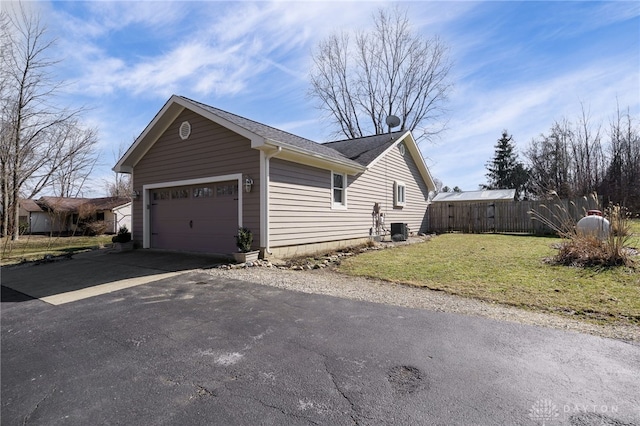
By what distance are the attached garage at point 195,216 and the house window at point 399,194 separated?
8.12 metres

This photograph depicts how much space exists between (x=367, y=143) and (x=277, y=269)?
968 cm

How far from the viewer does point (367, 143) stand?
15469 millimetres

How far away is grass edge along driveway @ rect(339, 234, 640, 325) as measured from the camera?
176 inches

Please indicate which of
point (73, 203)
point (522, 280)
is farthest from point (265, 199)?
point (73, 203)

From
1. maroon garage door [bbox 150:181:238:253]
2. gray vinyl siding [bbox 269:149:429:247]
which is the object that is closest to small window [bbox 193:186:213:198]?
maroon garage door [bbox 150:181:238:253]

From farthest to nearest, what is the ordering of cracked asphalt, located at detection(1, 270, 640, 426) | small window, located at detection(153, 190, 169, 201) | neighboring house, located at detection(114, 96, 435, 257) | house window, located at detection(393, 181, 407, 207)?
house window, located at detection(393, 181, 407, 207), small window, located at detection(153, 190, 169, 201), neighboring house, located at detection(114, 96, 435, 257), cracked asphalt, located at detection(1, 270, 640, 426)

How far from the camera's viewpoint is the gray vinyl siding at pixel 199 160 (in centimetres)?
855

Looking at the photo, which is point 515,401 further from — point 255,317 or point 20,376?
point 20,376

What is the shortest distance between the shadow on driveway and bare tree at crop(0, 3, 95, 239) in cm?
1211

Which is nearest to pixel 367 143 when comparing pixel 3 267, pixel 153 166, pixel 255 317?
pixel 153 166

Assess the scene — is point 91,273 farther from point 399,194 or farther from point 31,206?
point 31,206

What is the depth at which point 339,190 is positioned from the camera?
449 inches

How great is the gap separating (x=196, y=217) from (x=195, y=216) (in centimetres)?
5

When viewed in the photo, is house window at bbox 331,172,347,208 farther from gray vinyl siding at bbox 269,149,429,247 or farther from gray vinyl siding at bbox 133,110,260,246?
gray vinyl siding at bbox 133,110,260,246
